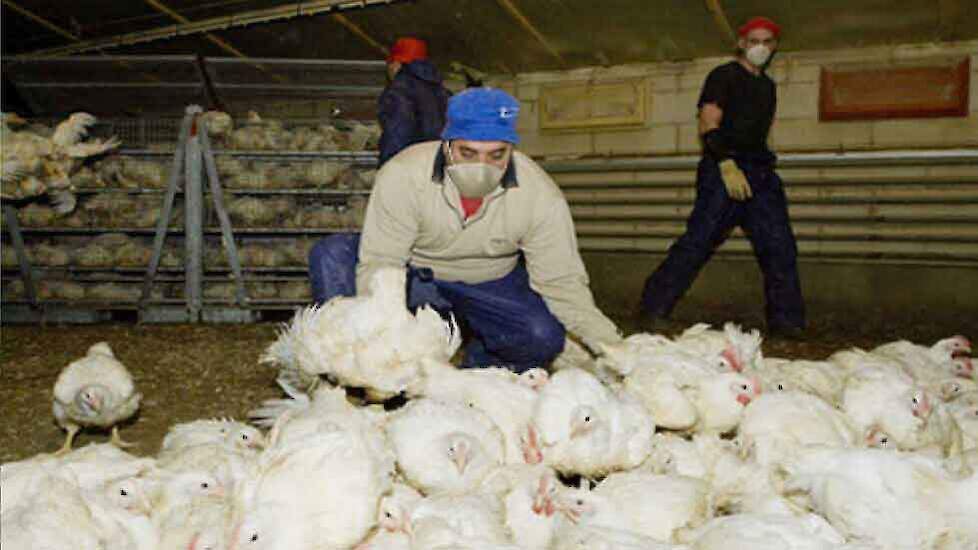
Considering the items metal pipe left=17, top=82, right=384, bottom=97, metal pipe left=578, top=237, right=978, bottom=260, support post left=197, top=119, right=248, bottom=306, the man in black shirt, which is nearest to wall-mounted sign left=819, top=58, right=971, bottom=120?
metal pipe left=578, top=237, right=978, bottom=260

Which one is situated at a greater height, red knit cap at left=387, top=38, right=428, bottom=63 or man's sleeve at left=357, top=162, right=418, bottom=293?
red knit cap at left=387, top=38, right=428, bottom=63

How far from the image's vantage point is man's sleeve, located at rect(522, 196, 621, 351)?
3262 mm

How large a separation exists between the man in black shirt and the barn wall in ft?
3.64

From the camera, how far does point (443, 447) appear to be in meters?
1.99

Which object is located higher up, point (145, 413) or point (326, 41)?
point (326, 41)

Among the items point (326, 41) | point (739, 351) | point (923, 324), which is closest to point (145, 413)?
point (739, 351)

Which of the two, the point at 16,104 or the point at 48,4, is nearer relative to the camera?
the point at 48,4

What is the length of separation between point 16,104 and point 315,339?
5215mm

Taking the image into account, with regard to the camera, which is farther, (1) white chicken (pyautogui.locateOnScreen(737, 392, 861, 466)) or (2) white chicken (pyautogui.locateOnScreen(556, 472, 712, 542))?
(1) white chicken (pyautogui.locateOnScreen(737, 392, 861, 466))

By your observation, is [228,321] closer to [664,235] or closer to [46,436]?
[46,436]

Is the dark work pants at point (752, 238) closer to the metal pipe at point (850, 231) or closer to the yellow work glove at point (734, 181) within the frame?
the yellow work glove at point (734, 181)

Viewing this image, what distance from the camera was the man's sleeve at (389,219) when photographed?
126 inches

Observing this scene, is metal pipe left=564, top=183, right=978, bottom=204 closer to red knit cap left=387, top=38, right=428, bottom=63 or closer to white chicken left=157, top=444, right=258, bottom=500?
red knit cap left=387, top=38, right=428, bottom=63

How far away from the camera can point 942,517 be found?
1.76 m
